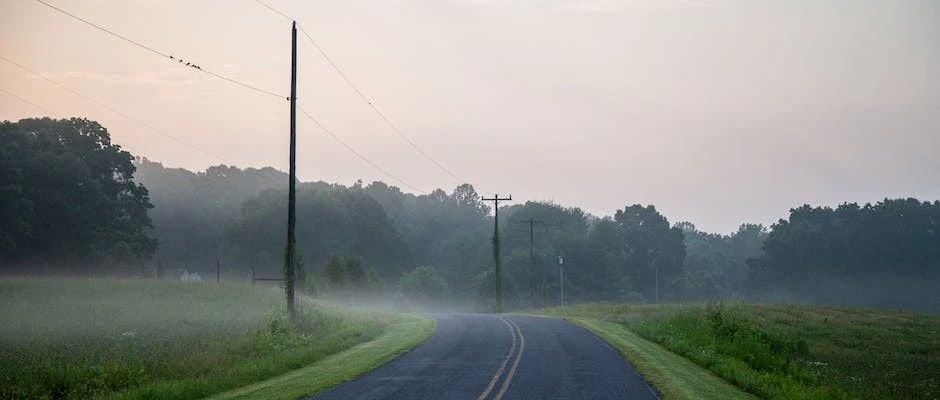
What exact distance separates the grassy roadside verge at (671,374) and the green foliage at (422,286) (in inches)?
3339

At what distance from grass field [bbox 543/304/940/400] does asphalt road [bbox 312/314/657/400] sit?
2.02m

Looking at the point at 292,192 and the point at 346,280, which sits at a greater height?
the point at 292,192

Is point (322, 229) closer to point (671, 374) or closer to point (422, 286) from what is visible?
point (422, 286)

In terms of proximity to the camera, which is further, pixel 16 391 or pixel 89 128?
pixel 89 128

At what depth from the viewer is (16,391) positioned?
22.8 metres

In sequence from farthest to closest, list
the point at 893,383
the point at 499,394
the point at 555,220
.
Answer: the point at 555,220 < the point at 893,383 < the point at 499,394

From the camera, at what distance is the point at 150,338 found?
35.3 meters

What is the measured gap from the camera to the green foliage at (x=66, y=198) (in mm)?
79625

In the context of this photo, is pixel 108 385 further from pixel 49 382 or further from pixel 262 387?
pixel 262 387

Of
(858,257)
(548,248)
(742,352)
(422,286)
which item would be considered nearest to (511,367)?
(742,352)

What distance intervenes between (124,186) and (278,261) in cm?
4707

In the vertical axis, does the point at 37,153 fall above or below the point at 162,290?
above

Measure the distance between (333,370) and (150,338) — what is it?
34.1ft

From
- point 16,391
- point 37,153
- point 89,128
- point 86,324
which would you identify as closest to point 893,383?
point 16,391
